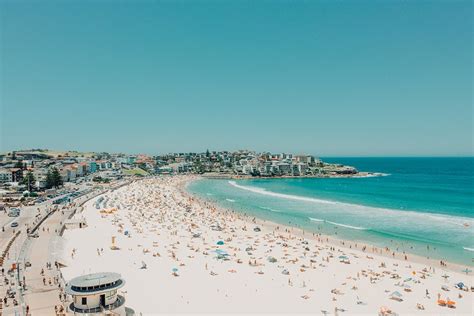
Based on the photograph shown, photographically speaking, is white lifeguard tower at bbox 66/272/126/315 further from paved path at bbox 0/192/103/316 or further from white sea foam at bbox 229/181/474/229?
white sea foam at bbox 229/181/474/229

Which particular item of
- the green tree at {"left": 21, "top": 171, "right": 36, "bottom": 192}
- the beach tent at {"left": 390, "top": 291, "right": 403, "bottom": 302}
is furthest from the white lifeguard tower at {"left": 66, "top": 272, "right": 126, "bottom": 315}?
the green tree at {"left": 21, "top": 171, "right": 36, "bottom": 192}

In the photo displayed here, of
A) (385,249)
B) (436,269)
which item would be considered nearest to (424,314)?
(436,269)

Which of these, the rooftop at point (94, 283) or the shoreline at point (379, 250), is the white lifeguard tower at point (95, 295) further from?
the shoreline at point (379, 250)

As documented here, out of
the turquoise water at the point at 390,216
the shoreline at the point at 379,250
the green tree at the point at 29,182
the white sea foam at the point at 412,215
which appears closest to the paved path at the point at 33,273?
the shoreline at the point at 379,250

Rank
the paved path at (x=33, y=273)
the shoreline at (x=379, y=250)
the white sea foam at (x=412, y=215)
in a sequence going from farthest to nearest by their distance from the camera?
1. the white sea foam at (x=412, y=215)
2. the shoreline at (x=379, y=250)
3. the paved path at (x=33, y=273)

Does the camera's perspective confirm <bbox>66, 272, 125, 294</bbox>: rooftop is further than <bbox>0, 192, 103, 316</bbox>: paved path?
No

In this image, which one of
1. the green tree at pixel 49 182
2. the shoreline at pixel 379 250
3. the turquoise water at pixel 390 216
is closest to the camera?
the shoreline at pixel 379 250
